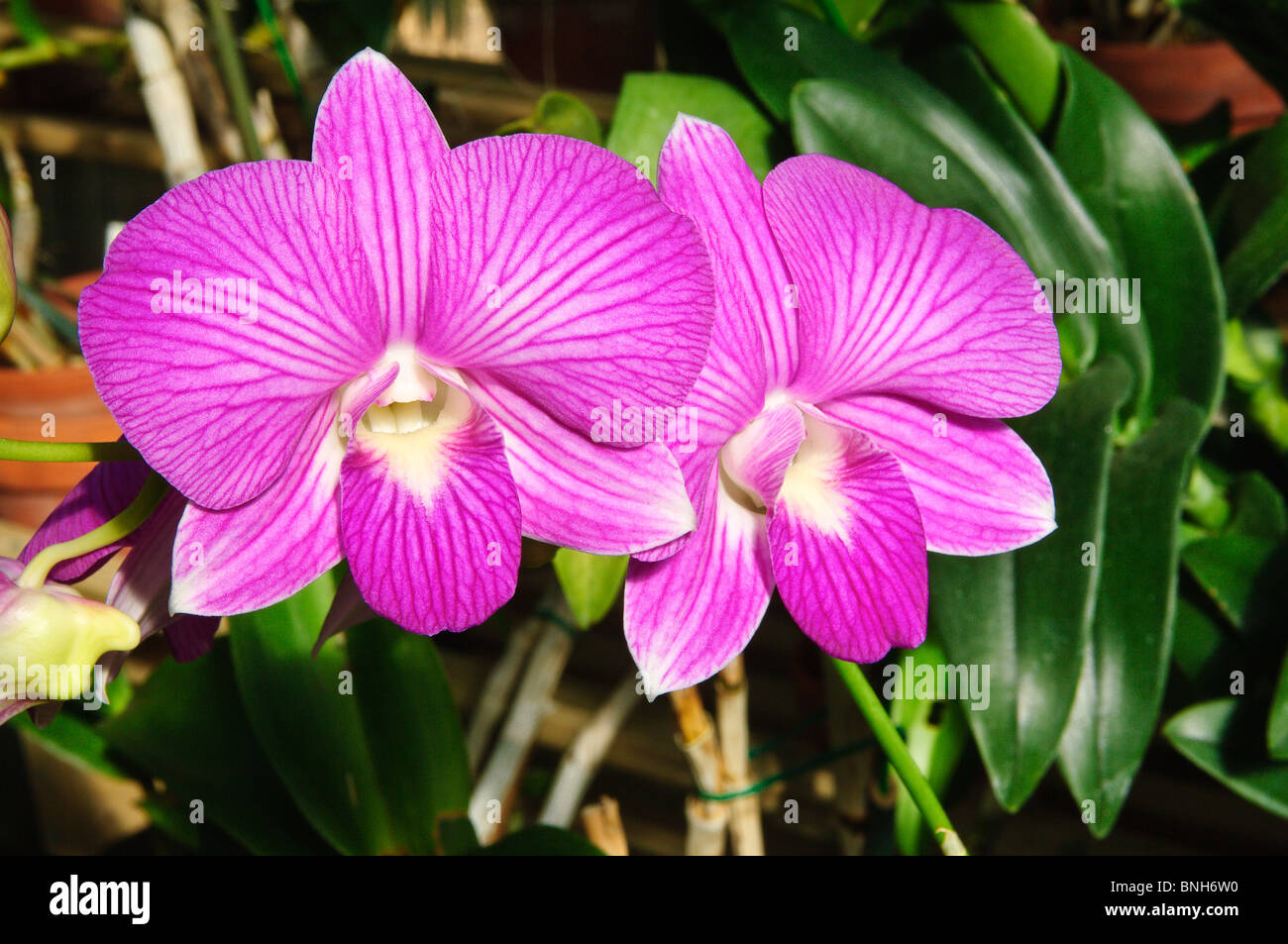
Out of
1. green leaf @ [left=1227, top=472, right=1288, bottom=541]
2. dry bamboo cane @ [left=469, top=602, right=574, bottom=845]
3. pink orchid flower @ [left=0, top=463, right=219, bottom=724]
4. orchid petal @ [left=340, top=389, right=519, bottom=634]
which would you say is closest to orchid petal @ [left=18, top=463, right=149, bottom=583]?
pink orchid flower @ [left=0, top=463, right=219, bottom=724]

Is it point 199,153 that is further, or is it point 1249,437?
point 199,153

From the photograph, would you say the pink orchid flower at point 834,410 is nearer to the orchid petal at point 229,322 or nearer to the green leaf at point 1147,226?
the orchid petal at point 229,322

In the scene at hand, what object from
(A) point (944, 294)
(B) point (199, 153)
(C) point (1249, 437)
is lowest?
(C) point (1249, 437)

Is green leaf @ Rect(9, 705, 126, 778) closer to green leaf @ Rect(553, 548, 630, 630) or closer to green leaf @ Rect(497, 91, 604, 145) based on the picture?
green leaf @ Rect(553, 548, 630, 630)

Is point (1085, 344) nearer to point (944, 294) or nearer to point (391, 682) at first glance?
point (944, 294)

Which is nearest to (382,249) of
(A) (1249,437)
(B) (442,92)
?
(A) (1249,437)

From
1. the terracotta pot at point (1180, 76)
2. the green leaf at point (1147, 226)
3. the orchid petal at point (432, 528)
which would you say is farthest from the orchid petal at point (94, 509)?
the terracotta pot at point (1180, 76)
